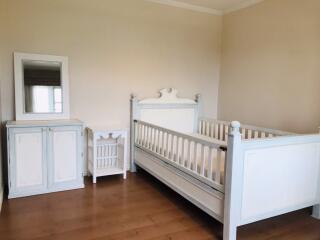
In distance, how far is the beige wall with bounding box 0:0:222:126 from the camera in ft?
10.2

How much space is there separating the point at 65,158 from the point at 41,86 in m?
0.94

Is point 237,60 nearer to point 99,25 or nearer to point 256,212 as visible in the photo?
point 99,25

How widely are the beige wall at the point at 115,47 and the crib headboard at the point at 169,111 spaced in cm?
14

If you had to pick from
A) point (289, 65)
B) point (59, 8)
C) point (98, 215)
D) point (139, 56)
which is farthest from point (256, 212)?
point (59, 8)

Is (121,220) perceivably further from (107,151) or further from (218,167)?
(107,151)

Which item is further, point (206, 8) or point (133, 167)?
point (206, 8)

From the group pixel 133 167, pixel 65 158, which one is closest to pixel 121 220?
pixel 65 158

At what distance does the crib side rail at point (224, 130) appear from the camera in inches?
120

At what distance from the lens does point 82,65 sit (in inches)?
135

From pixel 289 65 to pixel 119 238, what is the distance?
2685 mm

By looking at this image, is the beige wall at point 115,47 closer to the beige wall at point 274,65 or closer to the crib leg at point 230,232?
the beige wall at point 274,65

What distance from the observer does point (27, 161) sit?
2961 mm

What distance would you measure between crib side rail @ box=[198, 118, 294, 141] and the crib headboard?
0.16 metres

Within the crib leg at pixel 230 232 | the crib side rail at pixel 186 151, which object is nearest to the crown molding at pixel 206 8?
the crib side rail at pixel 186 151
